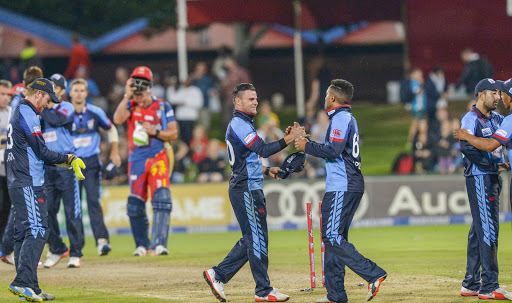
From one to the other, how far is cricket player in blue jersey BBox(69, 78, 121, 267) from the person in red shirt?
385 millimetres

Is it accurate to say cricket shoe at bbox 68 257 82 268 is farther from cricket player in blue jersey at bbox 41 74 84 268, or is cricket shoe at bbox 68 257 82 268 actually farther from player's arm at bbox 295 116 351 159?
player's arm at bbox 295 116 351 159

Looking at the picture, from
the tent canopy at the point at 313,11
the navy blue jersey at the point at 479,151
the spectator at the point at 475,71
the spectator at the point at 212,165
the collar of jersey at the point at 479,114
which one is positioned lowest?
the spectator at the point at 212,165

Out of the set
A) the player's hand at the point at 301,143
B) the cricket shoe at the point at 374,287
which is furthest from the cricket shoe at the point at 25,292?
the cricket shoe at the point at 374,287

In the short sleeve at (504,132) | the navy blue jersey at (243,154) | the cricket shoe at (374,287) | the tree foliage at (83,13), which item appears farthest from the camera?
the tree foliage at (83,13)

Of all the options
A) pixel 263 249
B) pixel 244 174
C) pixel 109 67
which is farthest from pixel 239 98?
pixel 109 67

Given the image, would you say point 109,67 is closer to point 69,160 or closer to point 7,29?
point 7,29

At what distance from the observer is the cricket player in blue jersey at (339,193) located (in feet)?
31.8

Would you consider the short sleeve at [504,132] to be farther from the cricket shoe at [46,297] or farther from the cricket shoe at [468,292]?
the cricket shoe at [46,297]

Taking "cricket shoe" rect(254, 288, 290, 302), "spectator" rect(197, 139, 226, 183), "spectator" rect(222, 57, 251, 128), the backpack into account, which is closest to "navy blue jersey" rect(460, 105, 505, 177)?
"cricket shoe" rect(254, 288, 290, 302)

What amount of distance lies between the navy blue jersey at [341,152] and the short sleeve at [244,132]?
693 mm

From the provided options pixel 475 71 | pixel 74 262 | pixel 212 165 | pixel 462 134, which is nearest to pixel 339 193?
pixel 462 134

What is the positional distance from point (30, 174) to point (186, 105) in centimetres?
1414

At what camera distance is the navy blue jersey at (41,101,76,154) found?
534 inches

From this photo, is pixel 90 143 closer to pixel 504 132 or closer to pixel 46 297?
pixel 46 297
